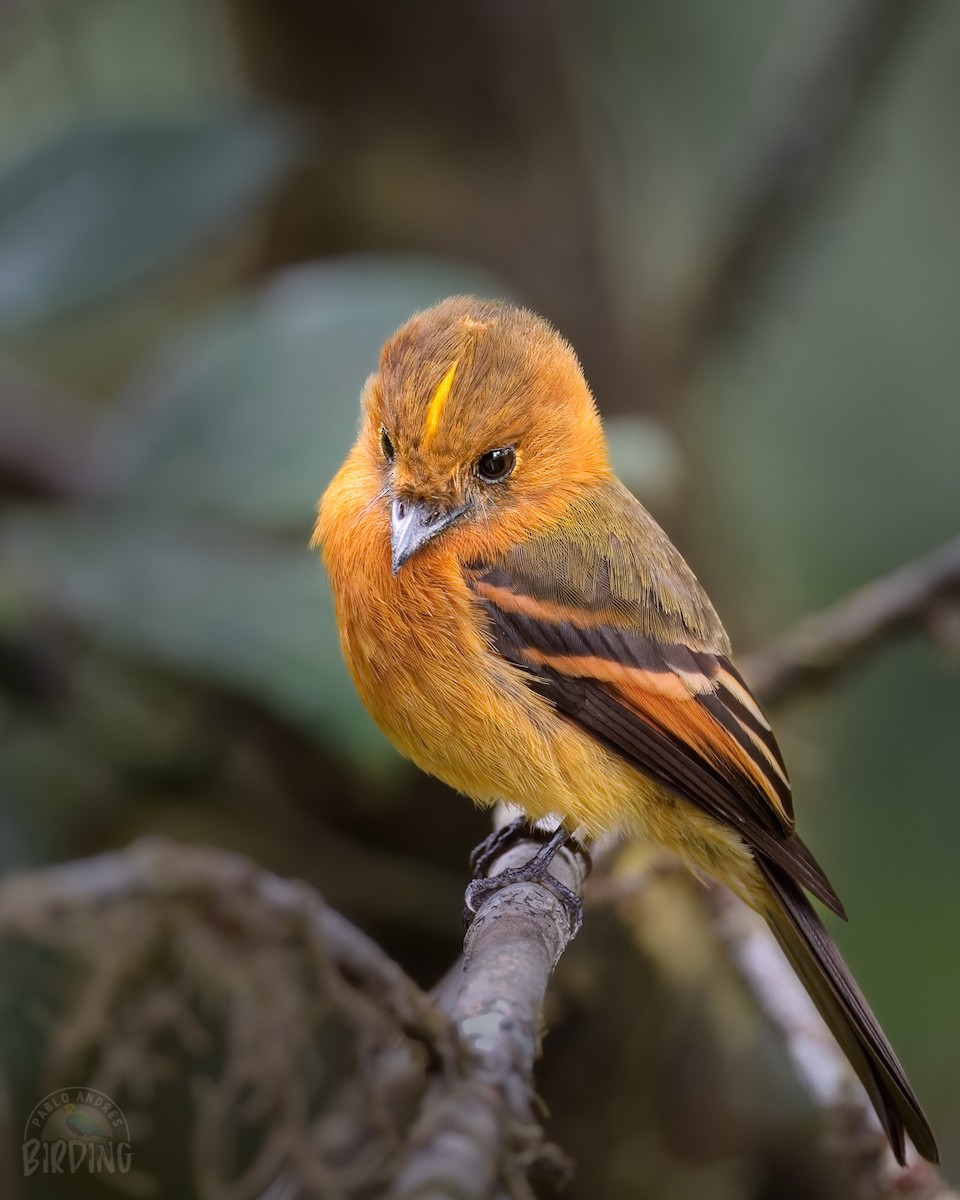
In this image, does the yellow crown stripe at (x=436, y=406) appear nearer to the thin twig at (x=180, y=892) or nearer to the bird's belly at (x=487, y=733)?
the bird's belly at (x=487, y=733)

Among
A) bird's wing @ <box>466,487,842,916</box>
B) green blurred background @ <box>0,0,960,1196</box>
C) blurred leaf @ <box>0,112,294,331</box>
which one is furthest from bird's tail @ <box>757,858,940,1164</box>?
blurred leaf @ <box>0,112,294,331</box>

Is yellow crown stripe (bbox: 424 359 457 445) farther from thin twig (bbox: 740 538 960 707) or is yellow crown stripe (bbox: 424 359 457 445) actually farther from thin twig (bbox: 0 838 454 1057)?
thin twig (bbox: 0 838 454 1057)

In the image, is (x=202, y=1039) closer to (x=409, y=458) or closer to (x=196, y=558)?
(x=409, y=458)

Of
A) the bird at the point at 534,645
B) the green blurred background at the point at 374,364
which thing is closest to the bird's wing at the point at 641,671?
the bird at the point at 534,645

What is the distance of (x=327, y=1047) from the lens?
4289mm

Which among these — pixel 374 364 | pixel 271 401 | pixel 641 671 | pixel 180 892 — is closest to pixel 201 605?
pixel 271 401

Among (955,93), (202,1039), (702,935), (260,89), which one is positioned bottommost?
(702,935)

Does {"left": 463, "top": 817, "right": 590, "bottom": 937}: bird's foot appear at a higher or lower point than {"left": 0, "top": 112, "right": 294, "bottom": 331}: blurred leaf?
lower

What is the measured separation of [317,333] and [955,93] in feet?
14.9

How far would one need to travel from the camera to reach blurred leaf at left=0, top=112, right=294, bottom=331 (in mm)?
4230

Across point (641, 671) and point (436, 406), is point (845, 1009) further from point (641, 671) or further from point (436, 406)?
point (436, 406)

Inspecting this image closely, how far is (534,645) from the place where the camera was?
10.4ft

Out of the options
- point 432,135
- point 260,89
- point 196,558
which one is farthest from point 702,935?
point 260,89

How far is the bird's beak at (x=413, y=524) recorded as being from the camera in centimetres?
307
